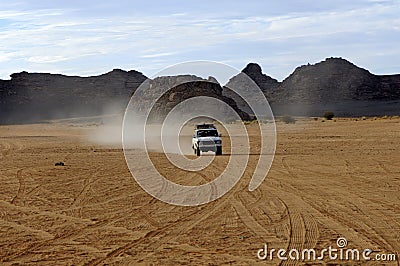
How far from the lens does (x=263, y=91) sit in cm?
14700

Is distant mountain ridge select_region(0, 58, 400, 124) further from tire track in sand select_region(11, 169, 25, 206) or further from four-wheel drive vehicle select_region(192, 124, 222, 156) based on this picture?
tire track in sand select_region(11, 169, 25, 206)

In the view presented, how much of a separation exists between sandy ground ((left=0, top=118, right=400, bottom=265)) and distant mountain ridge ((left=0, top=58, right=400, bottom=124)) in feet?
319

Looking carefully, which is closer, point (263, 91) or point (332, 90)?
point (332, 90)

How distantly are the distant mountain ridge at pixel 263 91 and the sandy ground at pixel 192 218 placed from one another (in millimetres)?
97119

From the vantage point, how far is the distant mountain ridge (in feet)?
435

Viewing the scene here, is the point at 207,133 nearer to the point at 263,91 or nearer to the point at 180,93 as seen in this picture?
the point at 180,93

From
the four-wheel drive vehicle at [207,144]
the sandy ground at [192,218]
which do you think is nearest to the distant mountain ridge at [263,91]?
the four-wheel drive vehicle at [207,144]

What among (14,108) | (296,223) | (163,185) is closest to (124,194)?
(163,185)

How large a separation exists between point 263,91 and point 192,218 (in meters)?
133

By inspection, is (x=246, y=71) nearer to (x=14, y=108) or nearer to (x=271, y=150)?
(x=14, y=108)

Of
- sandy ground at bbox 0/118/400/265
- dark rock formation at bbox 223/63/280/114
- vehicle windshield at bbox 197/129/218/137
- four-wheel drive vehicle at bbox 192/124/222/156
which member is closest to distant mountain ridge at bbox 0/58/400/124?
dark rock formation at bbox 223/63/280/114

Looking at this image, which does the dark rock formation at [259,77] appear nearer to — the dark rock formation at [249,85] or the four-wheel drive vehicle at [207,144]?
the dark rock formation at [249,85]

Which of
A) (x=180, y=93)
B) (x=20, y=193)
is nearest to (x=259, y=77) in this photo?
(x=180, y=93)

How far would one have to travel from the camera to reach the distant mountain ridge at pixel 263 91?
132 m
